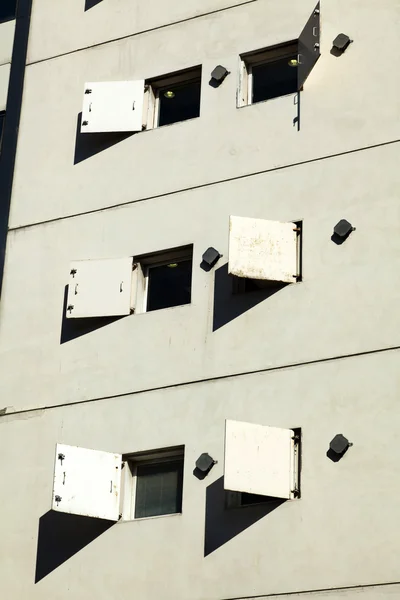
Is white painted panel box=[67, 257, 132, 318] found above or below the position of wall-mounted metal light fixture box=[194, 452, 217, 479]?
above

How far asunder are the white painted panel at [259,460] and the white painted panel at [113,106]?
5.35 m

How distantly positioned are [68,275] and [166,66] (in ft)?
11.3

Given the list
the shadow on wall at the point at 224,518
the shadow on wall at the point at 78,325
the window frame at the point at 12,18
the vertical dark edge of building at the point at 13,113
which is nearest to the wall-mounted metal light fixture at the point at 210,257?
the shadow on wall at the point at 78,325

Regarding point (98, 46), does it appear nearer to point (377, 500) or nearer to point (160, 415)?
point (160, 415)

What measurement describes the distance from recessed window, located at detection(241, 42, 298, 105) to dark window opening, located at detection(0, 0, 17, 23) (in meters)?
4.66

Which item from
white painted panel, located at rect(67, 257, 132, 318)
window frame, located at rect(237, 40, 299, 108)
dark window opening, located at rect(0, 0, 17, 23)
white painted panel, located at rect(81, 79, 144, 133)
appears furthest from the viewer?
dark window opening, located at rect(0, 0, 17, 23)

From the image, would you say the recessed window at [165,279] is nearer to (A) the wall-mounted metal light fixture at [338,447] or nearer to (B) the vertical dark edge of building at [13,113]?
(B) the vertical dark edge of building at [13,113]

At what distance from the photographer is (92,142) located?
2008 centimetres

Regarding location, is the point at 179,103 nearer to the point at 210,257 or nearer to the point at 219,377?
the point at 210,257

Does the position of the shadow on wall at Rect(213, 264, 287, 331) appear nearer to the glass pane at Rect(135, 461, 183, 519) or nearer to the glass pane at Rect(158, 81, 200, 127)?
the glass pane at Rect(135, 461, 183, 519)

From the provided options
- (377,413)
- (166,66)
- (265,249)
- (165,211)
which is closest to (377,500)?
(377,413)

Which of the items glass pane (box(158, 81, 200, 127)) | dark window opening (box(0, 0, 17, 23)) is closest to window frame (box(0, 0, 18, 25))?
dark window opening (box(0, 0, 17, 23))

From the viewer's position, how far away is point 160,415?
1759 cm

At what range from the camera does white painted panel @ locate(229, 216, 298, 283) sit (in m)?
17.5
